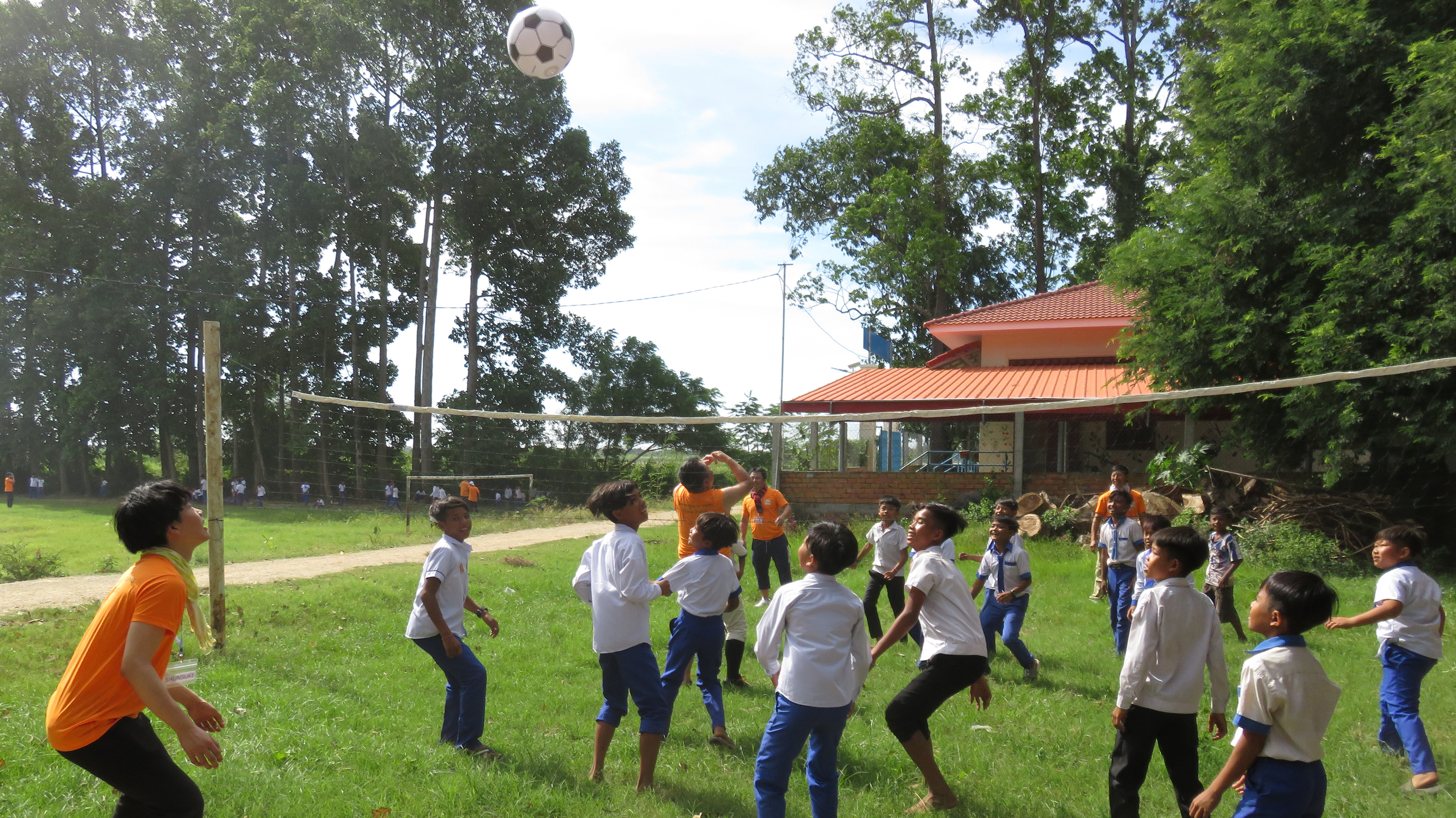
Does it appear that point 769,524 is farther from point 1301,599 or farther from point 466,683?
point 1301,599

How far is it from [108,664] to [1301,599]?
3923mm

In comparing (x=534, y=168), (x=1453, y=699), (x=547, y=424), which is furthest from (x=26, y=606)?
(x=534, y=168)

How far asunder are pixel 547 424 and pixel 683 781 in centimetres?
2069

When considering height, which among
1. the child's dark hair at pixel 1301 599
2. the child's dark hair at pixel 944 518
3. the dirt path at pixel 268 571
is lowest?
the dirt path at pixel 268 571

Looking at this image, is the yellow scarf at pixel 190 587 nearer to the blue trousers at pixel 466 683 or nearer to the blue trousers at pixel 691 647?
the blue trousers at pixel 466 683

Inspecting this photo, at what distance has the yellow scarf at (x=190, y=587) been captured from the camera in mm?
3133

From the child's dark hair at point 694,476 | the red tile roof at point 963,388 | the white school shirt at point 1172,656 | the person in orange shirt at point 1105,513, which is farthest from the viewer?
the red tile roof at point 963,388

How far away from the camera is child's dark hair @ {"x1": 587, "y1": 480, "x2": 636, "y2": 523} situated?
468 centimetres

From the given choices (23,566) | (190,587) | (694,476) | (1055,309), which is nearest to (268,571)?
(23,566)

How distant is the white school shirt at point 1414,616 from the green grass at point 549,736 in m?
0.73

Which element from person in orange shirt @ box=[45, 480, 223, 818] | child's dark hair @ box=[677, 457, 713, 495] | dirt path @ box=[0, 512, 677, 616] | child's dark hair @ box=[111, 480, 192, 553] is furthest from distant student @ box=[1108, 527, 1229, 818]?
dirt path @ box=[0, 512, 677, 616]

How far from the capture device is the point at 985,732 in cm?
564

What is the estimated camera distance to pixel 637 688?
4.47 metres

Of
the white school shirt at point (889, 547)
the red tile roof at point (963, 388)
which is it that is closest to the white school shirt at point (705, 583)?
the white school shirt at point (889, 547)
